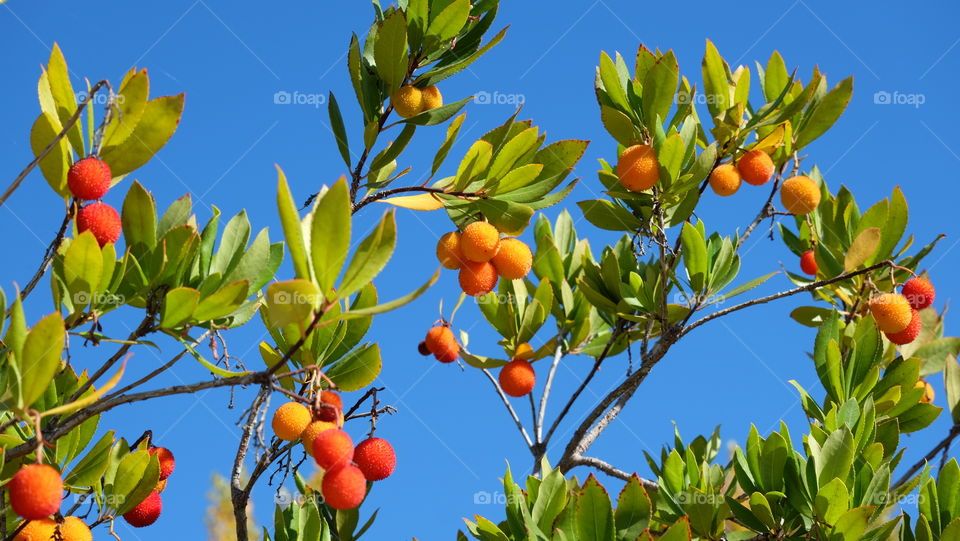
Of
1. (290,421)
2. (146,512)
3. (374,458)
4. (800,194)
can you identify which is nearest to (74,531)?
(146,512)

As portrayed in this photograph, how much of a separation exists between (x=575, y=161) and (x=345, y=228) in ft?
3.29

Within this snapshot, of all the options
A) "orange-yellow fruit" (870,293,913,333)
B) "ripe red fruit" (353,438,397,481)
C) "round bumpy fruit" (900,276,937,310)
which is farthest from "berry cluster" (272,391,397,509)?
"round bumpy fruit" (900,276,937,310)

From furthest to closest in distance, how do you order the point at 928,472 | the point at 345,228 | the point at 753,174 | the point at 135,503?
the point at 753,174 → the point at 928,472 → the point at 135,503 → the point at 345,228

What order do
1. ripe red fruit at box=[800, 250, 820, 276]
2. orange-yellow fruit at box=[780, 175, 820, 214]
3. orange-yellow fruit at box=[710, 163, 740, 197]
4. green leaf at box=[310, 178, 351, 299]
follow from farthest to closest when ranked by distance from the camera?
1. ripe red fruit at box=[800, 250, 820, 276]
2. orange-yellow fruit at box=[780, 175, 820, 214]
3. orange-yellow fruit at box=[710, 163, 740, 197]
4. green leaf at box=[310, 178, 351, 299]

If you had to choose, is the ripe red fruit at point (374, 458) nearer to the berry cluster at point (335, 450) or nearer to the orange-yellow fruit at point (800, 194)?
the berry cluster at point (335, 450)

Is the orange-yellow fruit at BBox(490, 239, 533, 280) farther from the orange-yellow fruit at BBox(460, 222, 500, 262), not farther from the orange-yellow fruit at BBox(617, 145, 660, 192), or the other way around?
the orange-yellow fruit at BBox(617, 145, 660, 192)

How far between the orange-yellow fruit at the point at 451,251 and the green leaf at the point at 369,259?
878 millimetres

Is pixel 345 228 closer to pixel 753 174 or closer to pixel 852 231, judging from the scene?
pixel 753 174

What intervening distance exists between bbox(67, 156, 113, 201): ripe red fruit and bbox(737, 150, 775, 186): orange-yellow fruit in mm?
1834

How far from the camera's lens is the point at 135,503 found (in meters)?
2.01

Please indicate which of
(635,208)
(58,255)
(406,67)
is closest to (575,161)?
(406,67)

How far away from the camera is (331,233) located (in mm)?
1290


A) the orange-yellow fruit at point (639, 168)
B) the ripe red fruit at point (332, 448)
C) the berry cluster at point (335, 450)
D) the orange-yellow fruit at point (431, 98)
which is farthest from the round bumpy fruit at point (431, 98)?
the ripe red fruit at point (332, 448)

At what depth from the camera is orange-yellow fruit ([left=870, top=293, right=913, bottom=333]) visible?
2.72 metres
